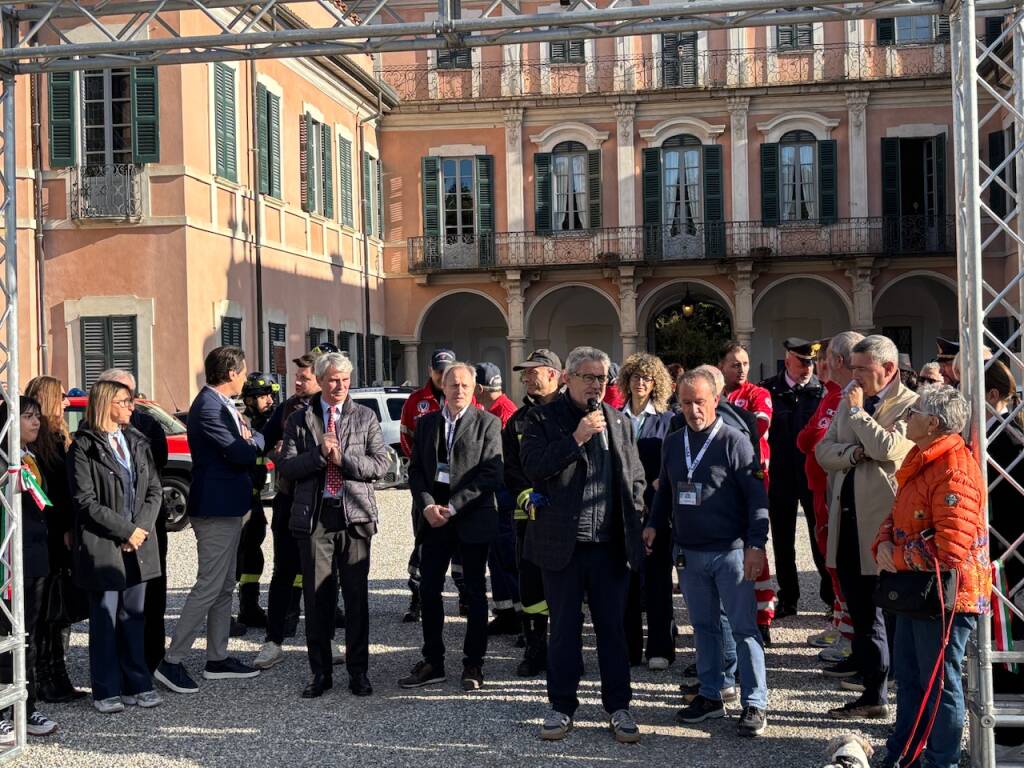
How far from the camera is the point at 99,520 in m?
6.37

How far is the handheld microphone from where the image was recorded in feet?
19.2

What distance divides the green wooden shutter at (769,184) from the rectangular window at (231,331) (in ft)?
45.0

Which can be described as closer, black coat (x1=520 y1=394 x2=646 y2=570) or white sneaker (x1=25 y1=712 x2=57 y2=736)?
black coat (x1=520 y1=394 x2=646 y2=570)

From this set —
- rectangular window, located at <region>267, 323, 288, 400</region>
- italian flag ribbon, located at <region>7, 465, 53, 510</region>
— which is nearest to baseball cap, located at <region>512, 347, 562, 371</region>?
italian flag ribbon, located at <region>7, 465, 53, 510</region>

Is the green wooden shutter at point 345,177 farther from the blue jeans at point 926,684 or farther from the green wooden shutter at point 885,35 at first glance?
the blue jeans at point 926,684

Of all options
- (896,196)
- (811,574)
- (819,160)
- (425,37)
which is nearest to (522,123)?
(819,160)

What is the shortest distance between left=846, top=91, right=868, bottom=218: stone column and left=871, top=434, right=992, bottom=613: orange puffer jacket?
2510 centimetres

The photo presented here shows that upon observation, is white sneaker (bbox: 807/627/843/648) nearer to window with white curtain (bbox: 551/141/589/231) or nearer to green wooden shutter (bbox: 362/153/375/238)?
green wooden shutter (bbox: 362/153/375/238)

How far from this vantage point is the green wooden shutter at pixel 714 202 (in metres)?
29.2

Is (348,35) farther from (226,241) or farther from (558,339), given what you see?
(558,339)

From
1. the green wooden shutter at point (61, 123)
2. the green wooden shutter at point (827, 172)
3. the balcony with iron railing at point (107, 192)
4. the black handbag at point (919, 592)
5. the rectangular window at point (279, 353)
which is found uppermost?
the green wooden shutter at point (827, 172)

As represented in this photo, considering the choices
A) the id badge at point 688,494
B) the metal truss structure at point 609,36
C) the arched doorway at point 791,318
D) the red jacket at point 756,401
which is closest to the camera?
the metal truss structure at point 609,36

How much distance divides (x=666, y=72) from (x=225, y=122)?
42.2ft

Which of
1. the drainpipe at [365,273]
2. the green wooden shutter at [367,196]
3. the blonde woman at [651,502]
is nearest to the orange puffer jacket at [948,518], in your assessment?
the blonde woman at [651,502]
